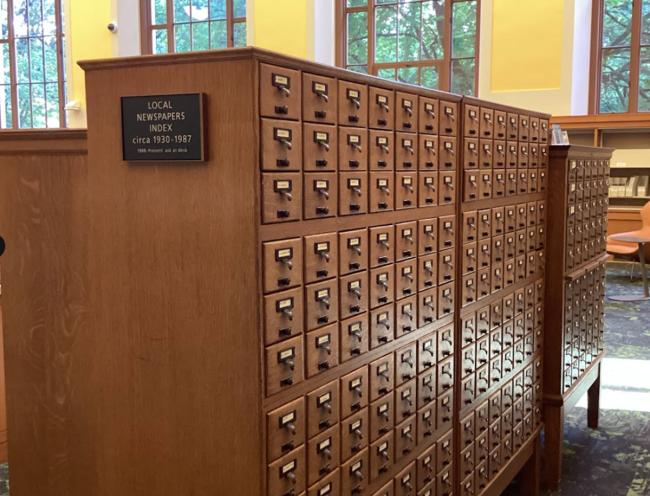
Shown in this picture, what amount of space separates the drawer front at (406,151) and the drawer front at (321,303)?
569 mm

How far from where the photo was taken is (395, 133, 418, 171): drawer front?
2.55 meters

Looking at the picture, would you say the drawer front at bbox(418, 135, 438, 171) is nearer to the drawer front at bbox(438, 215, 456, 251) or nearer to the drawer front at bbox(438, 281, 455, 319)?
the drawer front at bbox(438, 215, 456, 251)

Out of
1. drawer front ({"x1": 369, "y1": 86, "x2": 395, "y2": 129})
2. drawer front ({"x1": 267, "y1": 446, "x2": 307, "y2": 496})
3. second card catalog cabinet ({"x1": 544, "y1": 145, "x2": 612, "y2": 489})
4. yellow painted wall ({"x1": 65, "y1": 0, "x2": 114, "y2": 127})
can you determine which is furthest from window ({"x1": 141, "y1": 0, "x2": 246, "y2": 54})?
drawer front ({"x1": 267, "y1": 446, "x2": 307, "y2": 496})

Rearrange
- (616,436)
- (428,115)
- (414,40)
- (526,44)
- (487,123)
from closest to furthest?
1. (428,115)
2. (487,123)
3. (616,436)
4. (526,44)
5. (414,40)

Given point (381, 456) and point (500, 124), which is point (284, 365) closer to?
point (381, 456)

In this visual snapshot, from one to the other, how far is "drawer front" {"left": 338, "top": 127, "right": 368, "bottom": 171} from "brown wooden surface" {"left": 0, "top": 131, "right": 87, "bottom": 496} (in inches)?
29.4

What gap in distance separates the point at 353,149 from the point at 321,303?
0.47m

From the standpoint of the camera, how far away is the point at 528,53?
39.9ft

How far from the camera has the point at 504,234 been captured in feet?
11.8

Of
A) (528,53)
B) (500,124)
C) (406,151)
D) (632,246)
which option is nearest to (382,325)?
(406,151)

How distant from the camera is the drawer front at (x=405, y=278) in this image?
103 inches

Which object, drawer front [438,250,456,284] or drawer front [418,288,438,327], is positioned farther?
drawer front [438,250,456,284]

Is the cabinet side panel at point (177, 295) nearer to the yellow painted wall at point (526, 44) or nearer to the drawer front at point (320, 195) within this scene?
the drawer front at point (320, 195)

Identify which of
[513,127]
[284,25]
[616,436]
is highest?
[284,25]
